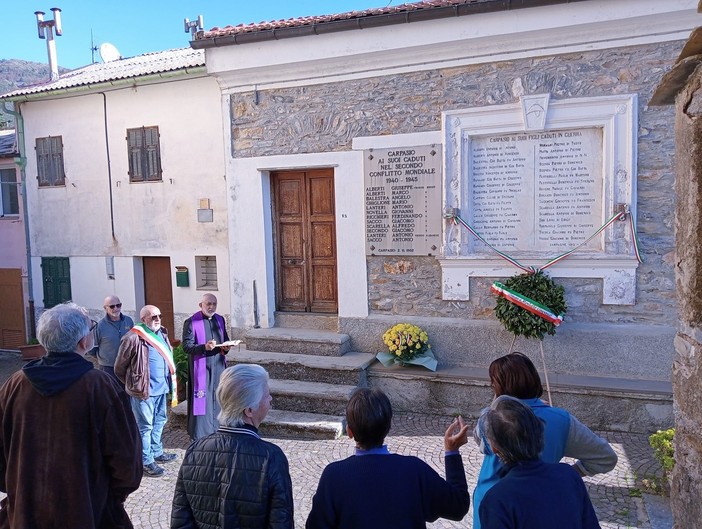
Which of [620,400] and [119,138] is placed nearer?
[620,400]

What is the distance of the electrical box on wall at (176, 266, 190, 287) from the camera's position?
1034 cm

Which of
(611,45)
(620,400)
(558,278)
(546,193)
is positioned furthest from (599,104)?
(620,400)

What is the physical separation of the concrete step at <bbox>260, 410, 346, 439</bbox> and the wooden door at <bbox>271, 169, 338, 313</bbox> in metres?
1.88

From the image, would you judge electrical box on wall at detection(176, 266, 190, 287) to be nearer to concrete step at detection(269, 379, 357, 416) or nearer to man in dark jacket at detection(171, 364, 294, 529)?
concrete step at detection(269, 379, 357, 416)

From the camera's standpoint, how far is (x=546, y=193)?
6.83m

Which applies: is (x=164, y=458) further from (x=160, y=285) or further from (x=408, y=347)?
(x=160, y=285)

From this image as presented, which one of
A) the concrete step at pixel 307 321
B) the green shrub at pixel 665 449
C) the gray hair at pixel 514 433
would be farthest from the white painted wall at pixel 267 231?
the gray hair at pixel 514 433

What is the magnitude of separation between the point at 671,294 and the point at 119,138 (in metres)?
9.26

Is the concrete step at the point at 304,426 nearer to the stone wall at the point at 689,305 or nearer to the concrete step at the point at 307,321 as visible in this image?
the concrete step at the point at 307,321

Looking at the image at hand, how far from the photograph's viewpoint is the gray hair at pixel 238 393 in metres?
2.43

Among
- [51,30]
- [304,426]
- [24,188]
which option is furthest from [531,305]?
[51,30]

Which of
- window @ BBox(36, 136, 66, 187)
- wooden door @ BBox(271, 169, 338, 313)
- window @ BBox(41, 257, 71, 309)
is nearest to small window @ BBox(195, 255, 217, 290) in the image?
wooden door @ BBox(271, 169, 338, 313)

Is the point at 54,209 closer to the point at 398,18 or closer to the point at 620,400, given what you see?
the point at 398,18

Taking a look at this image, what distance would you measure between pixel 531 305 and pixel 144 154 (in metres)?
7.49
